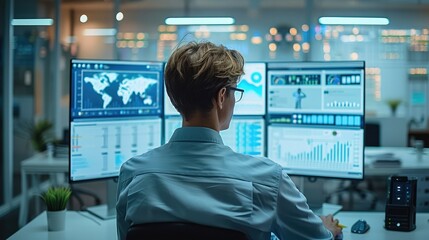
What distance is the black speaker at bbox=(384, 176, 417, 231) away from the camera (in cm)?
223

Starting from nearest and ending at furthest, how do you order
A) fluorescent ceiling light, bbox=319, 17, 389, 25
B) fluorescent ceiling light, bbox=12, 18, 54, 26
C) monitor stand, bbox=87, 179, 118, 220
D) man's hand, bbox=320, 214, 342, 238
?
man's hand, bbox=320, 214, 342, 238 < monitor stand, bbox=87, 179, 118, 220 < fluorescent ceiling light, bbox=12, 18, 54, 26 < fluorescent ceiling light, bbox=319, 17, 389, 25

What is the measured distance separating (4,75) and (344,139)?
4534 millimetres

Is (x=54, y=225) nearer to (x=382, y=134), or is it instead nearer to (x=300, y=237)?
(x=300, y=237)

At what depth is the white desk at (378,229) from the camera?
2.14 m

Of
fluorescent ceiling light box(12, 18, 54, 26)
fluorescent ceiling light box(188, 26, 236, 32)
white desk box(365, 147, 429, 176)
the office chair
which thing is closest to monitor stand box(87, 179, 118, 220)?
the office chair

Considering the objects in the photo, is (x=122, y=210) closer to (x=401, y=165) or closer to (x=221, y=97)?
(x=221, y=97)

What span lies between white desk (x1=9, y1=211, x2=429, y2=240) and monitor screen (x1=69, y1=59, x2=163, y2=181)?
0.21 m

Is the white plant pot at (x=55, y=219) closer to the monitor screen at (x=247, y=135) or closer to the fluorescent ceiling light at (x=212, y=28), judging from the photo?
the monitor screen at (x=247, y=135)

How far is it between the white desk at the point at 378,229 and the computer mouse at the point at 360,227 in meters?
0.02

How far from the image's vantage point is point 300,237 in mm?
1551

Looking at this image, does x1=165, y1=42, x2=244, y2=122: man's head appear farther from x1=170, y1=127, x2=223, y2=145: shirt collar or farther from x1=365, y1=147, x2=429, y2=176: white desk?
x1=365, y1=147, x2=429, y2=176: white desk

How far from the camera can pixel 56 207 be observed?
2.26m

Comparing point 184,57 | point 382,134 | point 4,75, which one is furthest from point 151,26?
point 184,57

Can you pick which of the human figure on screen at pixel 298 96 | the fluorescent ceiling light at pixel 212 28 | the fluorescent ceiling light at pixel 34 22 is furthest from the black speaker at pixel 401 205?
the fluorescent ceiling light at pixel 212 28
